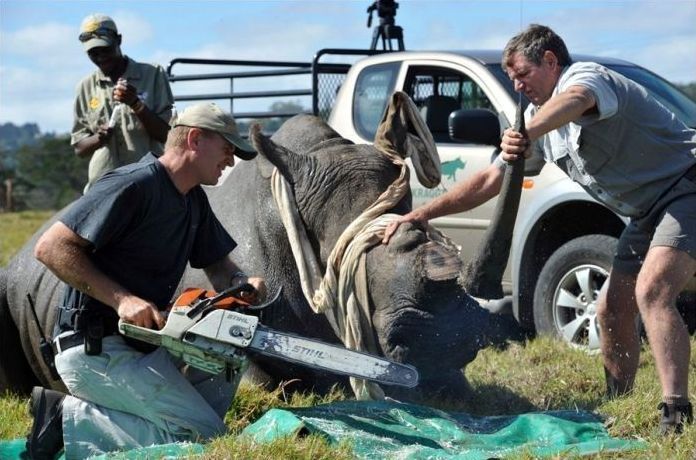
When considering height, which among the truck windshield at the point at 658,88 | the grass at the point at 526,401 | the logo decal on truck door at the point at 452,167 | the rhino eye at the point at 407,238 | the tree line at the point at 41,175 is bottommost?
the tree line at the point at 41,175

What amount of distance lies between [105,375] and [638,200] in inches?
105

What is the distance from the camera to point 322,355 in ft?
17.4

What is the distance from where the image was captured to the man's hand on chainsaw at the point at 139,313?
17.0 feet

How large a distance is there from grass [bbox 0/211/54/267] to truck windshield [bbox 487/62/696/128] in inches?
301

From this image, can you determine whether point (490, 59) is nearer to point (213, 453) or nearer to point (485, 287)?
point (485, 287)

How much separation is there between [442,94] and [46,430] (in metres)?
5.02

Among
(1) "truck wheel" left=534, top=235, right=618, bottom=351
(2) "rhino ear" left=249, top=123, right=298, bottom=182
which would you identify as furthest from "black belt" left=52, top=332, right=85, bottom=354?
(1) "truck wheel" left=534, top=235, right=618, bottom=351

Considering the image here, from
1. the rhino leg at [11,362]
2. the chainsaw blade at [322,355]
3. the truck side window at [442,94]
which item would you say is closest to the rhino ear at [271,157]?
the chainsaw blade at [322,355]

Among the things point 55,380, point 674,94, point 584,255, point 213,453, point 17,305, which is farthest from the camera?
point 674,94

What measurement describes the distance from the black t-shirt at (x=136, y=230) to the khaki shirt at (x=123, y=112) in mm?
2768

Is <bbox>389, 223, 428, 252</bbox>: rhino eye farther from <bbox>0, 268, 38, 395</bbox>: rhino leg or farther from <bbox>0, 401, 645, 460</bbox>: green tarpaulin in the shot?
<bbox>0, 268, 38, 395</bbox>: rhino leg

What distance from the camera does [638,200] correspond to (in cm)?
596

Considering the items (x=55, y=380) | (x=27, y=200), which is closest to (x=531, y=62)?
(x=55, y=380)

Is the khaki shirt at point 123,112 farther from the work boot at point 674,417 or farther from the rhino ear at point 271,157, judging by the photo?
the work boot at point 674,417
